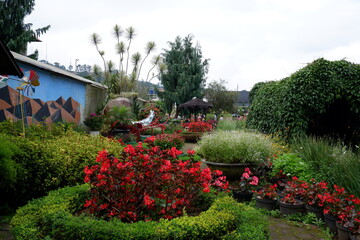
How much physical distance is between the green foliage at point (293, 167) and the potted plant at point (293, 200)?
0.57 metres

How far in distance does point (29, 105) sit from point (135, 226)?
6.71m

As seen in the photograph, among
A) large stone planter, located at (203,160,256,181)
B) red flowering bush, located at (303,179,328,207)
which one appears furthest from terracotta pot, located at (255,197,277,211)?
large stone planter, located at (203,160,256,181)

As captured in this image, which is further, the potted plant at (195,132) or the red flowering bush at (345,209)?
the potted plant at (195,132)

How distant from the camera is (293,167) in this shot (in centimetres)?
535

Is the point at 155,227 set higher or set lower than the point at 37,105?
lower

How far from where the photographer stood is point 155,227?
7.89 feet

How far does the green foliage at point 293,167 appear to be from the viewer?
5.11 m

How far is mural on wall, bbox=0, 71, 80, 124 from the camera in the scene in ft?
22.7

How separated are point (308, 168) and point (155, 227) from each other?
372cm

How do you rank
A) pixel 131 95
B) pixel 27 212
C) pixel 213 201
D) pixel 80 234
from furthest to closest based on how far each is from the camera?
pixel 131 95
pixel 213 201
pixel 27 212
pixel 80 234

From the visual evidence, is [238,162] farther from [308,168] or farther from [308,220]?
[308,220]

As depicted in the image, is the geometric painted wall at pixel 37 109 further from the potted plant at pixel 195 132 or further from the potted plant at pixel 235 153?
the potted plant at pixel 195 132

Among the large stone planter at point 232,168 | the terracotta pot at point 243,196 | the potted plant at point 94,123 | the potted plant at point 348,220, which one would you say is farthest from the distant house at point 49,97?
the potted plant at point 348,220

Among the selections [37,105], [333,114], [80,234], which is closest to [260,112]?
[333,114]
